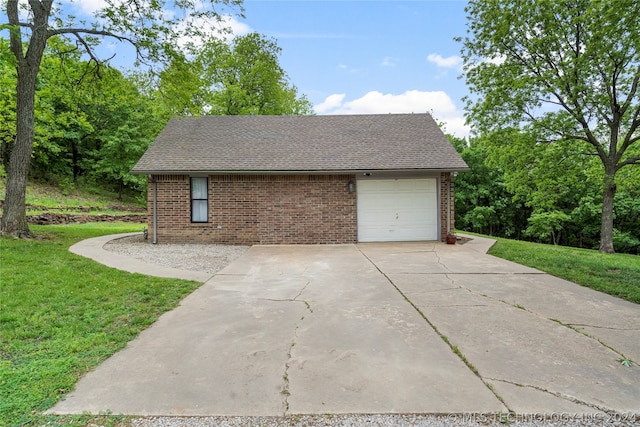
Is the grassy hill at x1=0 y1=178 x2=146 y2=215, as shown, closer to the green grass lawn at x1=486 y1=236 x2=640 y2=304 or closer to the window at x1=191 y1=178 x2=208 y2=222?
the window at x1=191 y1=178 x2=208 y2=222

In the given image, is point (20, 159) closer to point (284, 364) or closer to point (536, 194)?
point (284, 364)

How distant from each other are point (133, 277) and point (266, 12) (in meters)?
9.74

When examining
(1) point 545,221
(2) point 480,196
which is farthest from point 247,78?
(1) point 545,221

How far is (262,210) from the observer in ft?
37.0

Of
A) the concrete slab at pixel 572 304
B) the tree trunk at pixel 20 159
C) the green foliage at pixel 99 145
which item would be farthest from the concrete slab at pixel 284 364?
the green foliage at pixel 99 145

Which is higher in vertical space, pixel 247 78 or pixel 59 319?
pixel 247 78

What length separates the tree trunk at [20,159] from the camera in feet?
30.7

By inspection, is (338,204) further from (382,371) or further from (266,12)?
(382,371)

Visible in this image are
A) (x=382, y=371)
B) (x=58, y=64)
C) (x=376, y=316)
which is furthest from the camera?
(x=58, y=64)

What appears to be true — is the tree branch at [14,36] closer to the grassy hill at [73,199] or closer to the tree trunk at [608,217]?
the grassy hill at [73,199]

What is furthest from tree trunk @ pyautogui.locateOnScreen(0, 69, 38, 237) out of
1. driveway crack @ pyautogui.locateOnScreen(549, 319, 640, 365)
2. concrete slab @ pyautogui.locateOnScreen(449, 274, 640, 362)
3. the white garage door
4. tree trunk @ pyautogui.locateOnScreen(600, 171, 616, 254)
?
tree trunk @ pyautogui.locateOnScreen(600, 171, 616, 254)

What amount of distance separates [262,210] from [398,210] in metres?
4.62

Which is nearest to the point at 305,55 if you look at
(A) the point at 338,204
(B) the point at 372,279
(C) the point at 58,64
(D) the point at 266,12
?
(D) the point at 266,12

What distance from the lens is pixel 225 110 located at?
2306cm
